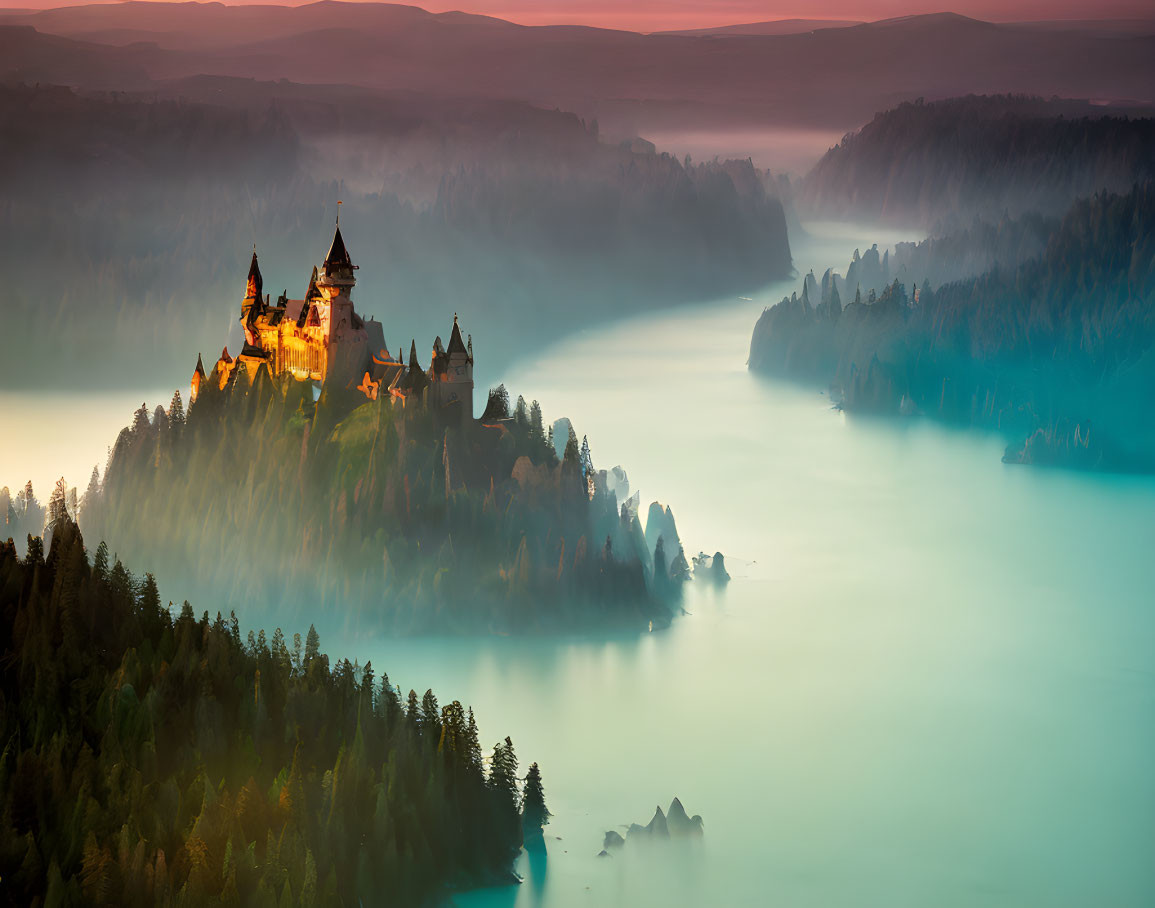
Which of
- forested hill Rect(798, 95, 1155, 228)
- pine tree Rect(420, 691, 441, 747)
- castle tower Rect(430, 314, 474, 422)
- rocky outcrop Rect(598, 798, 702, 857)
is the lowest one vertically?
rocky outcrop Rect(598, 798, 702, 857)

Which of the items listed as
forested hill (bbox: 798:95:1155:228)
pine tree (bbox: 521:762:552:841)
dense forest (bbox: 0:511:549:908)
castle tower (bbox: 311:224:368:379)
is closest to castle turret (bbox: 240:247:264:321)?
castle tower (bbox: 311:224:368:379)

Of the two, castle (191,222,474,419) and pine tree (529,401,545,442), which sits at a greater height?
castle (191,222,474,419)

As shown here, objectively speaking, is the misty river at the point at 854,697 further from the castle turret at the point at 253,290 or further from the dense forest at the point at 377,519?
the castle turret at the point at 253,290

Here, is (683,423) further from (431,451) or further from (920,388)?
(431,451)

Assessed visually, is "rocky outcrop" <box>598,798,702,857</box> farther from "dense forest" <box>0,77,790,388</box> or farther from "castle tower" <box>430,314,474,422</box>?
"dense forest" <box>0,77,790,388</box>

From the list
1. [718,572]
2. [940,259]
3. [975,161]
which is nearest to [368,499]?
[718,572]

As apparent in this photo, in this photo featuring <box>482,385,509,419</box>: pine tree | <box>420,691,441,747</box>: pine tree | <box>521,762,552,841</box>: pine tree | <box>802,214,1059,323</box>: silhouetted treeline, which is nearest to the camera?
<box>420,691,441,747</box>: pine tree

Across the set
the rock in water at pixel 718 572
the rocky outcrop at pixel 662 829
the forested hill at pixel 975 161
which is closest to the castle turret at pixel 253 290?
the rock in water at pixel 718 572
